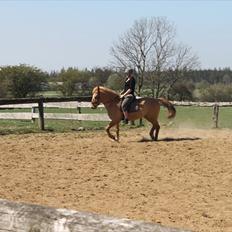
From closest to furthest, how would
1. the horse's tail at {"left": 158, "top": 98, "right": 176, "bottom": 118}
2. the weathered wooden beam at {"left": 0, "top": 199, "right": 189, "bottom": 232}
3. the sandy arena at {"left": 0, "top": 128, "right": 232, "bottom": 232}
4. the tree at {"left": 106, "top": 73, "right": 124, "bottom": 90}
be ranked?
1. the weathered wooden beam at {"left": 0, "top": 199, "right": 189, "bottom": 232}
2. the sandy arena at {"left": 0, "top": 128, "right": 232, "bottom": 232}
3. the horse's tail at {"left": 158, "top": 98, "right": 176, "bottom": 118}
4. the tree at {"left": 106, "top": 73, "right": 124, "bottom": 90}

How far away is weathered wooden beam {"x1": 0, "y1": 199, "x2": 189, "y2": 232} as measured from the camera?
2.42m

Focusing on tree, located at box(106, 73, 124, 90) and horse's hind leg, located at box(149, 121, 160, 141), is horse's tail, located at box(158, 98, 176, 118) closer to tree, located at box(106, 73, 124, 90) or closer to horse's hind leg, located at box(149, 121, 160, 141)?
horse's hind leg, located at box(149, 121, 160, 141)

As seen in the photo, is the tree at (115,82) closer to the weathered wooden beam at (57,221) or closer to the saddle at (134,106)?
the saddle at (134,106)

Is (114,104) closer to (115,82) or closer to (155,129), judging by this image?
(155,129)

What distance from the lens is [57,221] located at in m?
2.61

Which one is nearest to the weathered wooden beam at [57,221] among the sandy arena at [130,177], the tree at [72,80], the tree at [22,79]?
the sandy arena at [130,177]

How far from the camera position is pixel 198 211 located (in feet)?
21.1

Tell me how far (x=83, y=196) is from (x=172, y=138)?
771 centimetres

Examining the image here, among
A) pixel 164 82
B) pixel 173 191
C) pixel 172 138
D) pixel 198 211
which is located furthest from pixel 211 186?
pixel 164 82

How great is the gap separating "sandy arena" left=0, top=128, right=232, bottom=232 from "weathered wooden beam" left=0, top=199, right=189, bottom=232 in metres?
3.30

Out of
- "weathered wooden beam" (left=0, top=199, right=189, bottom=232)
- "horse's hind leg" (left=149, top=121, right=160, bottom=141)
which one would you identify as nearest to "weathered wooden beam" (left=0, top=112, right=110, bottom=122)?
"horse's hind leg" (left=149, top=121, right=160, bottom=141)

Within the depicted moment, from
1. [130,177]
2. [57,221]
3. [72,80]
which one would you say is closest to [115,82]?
[72,80]

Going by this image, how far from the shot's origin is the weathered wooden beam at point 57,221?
95.1 inches

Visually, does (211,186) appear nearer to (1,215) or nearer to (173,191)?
(173,191)
